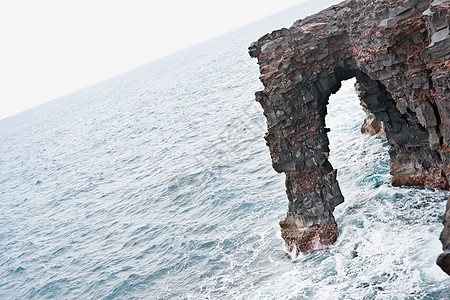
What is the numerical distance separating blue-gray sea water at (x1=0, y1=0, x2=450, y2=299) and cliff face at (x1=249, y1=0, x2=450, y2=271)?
8.17ft

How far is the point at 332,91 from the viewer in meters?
28.3

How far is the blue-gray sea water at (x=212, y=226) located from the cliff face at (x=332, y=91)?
8.17 ft

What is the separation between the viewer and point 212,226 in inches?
1425

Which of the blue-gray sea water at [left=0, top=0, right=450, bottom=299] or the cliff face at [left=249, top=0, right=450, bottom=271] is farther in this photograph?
the blue-gray sea water at [left=0, top=0, right=450, bottom=299]

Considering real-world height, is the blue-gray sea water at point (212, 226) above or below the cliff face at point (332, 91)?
below

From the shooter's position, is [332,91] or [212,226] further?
[212,226]

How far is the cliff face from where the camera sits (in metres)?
20.4

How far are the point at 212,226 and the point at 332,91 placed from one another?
1778 cm

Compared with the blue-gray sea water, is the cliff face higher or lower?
higher

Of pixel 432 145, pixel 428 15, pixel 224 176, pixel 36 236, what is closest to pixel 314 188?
pixel 432 145

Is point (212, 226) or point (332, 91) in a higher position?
point (332, 91)

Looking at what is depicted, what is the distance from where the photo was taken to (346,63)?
2633cm

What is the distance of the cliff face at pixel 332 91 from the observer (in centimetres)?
2038

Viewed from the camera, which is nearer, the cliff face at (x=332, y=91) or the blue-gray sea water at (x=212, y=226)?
the cliff face at (x=332, y=91)
